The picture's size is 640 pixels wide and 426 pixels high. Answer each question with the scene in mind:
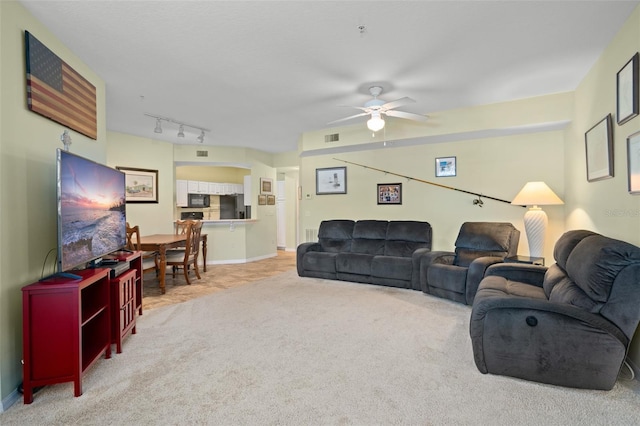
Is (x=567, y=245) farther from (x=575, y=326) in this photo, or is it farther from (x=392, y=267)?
(x=392, y=267)

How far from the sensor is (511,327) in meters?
2.13

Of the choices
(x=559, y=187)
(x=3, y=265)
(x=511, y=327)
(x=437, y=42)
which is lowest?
(x=511, y=327)

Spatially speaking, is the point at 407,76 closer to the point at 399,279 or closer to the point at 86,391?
the point at 399,279

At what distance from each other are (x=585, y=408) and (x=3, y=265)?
353cm

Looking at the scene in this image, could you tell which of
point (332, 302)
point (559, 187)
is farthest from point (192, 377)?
point (559, 187)

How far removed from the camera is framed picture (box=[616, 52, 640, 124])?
7.30 ft

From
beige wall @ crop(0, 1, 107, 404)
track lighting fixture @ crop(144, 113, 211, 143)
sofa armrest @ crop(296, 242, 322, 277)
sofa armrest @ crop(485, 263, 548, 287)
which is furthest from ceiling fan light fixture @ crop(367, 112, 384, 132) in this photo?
track lighting fixture @ crop(144, 113, 211, 143)

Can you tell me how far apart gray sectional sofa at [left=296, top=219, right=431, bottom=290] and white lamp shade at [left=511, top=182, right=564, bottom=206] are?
4.41 feet

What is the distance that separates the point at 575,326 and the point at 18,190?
3641 millimetres

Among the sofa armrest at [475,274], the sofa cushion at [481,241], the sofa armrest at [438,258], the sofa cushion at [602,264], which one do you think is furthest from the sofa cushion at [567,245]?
the sofa armrest at [438,258]

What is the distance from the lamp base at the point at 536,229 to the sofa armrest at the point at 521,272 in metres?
0.93

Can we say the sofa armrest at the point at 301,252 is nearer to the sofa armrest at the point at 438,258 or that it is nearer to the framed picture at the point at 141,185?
the sofa armrest at the point at 438,258

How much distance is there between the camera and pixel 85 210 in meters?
2.33

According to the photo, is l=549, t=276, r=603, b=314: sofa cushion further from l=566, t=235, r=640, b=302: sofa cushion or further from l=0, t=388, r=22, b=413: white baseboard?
l=0, t=388, r=22, b=413: white baseboard
